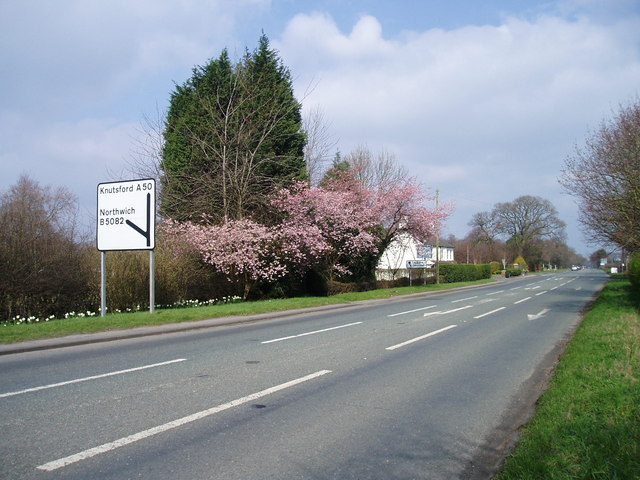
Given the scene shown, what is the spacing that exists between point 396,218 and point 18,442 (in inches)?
1251

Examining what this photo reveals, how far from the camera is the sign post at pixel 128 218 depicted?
15.8 m

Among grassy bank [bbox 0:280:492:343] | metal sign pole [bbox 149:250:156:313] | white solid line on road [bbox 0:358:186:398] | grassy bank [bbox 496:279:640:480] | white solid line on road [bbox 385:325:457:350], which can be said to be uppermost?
metal sign pole [bbox 149:250:156:313]

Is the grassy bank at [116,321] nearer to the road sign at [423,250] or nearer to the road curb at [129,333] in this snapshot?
the road curb at [129,333]

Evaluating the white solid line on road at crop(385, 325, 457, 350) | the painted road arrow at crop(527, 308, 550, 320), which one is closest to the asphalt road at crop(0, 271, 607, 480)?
the white solid line on road at crop(385, 325, 457, 350)

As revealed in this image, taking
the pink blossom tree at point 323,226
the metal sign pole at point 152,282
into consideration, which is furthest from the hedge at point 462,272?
the metal sign pole at point 152,282

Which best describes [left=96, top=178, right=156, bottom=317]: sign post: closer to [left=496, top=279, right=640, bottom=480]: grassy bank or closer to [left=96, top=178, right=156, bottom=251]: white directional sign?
[left=96, top=178, right=156, bottom=251]: white directional sign

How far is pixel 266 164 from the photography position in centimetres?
2706

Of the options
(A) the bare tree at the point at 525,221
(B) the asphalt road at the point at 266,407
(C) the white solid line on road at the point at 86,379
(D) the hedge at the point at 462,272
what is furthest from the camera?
(A) the bare tree at the point at 525,221

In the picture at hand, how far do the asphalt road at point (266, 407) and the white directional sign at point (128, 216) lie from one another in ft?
15.9

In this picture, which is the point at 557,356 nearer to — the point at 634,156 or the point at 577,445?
the point at 577,445

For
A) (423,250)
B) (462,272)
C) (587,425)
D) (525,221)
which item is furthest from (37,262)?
(525,221)

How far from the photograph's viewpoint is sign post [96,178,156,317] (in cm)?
1578

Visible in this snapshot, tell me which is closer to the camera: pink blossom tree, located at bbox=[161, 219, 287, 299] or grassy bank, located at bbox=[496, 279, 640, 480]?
grassy bank, located at bbox=[496, 279, 640, 480]

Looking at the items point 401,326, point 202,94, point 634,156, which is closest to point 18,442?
point 401,326
